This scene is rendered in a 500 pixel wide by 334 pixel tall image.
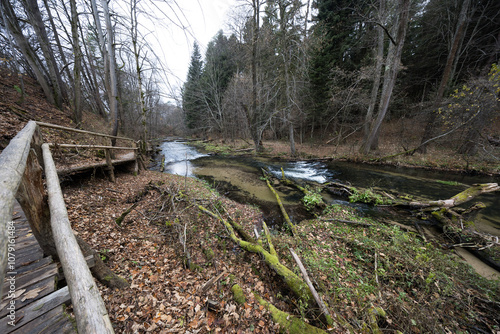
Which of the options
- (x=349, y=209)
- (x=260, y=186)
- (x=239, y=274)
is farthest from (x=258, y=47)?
(x=239, y=274)

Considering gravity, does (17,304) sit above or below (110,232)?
above

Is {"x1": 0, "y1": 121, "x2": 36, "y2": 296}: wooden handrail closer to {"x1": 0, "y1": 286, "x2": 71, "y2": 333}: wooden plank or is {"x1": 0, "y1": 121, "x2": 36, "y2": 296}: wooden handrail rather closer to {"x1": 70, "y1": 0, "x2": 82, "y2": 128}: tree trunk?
{"x1": 0, "y1": 286, "x2": 71, "y2": 333}: wooden plank

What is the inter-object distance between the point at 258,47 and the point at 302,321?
1620 centimetres

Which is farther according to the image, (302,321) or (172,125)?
(172,125)

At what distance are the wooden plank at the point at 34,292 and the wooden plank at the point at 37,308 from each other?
0.06 m

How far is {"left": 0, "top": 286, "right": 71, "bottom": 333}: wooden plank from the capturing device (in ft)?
3.87

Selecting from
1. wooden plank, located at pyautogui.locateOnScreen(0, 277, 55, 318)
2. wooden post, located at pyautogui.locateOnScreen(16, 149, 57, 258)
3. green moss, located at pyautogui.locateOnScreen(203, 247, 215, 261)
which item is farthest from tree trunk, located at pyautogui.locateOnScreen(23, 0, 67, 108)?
green moss, located at pyautogui.locateOnScreen(203, 247, 215, 261)

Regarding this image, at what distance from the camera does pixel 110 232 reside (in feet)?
11.0

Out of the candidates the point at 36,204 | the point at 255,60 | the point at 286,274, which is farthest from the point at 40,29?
the point at 286,274

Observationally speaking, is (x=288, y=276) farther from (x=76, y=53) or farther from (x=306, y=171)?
(x=76, y=53)

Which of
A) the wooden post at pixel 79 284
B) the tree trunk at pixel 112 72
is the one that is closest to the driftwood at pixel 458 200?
the wooden post at pixel 79 284

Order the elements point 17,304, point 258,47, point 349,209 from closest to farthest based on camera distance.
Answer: point 17,304 → point 349,209 → point 258,47

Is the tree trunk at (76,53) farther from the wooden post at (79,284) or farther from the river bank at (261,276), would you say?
the wooden post at (79,284)

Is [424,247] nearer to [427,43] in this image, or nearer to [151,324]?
[151,324]
